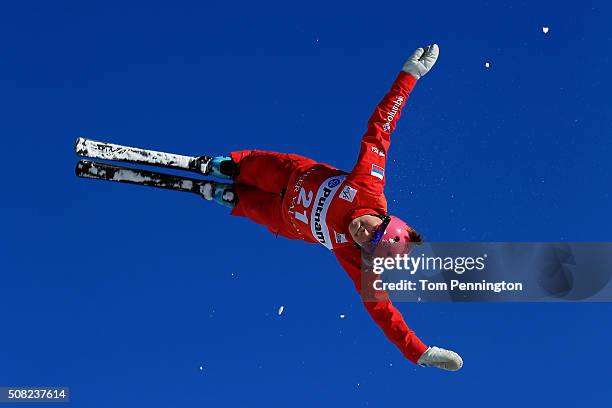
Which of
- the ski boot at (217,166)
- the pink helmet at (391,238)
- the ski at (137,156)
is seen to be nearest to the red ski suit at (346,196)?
the pink helmet at (391,238)

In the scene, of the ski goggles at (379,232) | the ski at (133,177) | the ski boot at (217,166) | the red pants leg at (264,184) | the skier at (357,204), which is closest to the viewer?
the ski goggles at (379,232)

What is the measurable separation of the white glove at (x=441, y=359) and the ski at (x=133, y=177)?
1968 millimetres

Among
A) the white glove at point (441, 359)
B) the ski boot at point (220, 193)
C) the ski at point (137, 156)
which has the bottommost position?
the white glove at point (441, 359)

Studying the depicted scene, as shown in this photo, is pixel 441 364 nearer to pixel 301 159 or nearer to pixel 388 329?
pixel 388 329

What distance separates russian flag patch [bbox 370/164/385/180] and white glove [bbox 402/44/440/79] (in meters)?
0.63

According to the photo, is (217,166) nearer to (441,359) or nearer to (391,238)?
(391,238)

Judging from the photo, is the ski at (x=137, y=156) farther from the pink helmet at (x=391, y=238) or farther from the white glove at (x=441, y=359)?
the white glove at (x=441, y=359)

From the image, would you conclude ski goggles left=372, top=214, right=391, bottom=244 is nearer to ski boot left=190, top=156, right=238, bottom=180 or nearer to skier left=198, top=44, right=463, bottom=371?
skier left=198, top=44, right=463, bottom=371

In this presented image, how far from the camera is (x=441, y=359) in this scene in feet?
14.6

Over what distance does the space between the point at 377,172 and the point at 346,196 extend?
0.28 metres

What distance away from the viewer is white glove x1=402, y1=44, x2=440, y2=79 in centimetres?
467

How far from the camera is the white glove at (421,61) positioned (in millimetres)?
4672

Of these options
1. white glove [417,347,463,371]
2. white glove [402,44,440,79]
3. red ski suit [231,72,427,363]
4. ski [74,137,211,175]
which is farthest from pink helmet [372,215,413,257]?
ski [74,137,211,175]

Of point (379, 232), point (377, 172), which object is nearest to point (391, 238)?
point (379, 232)
